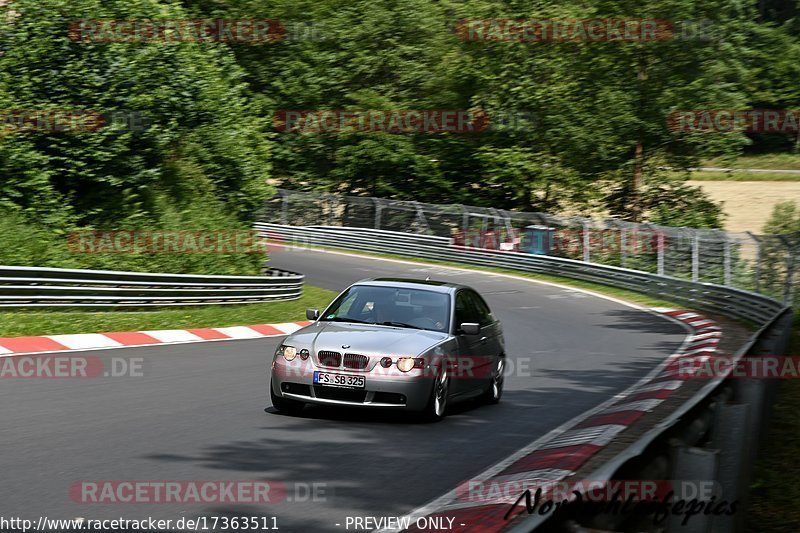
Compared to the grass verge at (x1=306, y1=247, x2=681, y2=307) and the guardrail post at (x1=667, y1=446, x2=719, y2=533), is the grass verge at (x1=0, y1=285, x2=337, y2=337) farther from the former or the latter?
the guardrail post at (x1=667, y1=446, x2=719, y2=533)

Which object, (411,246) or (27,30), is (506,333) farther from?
(411,246)

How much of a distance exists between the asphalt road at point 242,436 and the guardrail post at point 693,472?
7.87ft

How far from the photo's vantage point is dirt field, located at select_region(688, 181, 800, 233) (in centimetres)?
5869

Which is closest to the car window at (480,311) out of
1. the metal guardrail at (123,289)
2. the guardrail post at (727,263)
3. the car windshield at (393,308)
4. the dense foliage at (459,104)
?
the car windshield at (393,308)

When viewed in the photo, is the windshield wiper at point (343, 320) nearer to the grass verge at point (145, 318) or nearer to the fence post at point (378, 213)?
the grass verge at point (145, 318)

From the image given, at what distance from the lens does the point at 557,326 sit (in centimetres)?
2397

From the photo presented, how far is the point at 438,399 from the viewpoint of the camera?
10.9m

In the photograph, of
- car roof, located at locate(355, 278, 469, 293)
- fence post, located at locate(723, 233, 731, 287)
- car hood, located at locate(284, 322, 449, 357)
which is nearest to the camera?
car hood, located at locate(284, 322, 449, 357)

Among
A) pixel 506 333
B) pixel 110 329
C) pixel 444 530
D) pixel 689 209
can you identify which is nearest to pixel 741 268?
pixel 506 333

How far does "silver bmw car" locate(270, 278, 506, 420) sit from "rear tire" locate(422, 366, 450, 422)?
0.03 ft

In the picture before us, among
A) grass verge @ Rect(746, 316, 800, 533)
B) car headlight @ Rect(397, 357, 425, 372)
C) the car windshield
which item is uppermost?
the car windshield

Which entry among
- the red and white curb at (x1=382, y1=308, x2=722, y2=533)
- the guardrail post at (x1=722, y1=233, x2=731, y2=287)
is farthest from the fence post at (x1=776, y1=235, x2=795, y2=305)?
the red and white curb at (x1=382, y1=308, x2=722, y2=533)

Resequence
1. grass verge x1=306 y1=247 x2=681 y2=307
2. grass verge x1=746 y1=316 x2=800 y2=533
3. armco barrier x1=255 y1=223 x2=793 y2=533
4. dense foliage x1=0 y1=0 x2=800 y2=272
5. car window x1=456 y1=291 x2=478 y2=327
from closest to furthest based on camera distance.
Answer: armco barrier x1=255 y1=223 x2=793 y2=533, grass verge x1=746 y1=316 x2=800 y2=533, car window x1=456 y1=291 x2=478 y2=327, dense foliage x1=0 y1=0 x2=800 y2=272, grass verge x1=306 y1=247 x2=681 y2=307

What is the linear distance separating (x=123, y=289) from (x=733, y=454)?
16.6m
